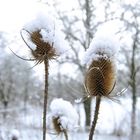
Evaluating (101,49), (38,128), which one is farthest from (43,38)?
(38,128)

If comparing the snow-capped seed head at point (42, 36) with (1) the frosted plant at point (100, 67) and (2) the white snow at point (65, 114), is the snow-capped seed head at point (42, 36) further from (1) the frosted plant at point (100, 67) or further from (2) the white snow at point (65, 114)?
(2) the white snow at point (65, 114)

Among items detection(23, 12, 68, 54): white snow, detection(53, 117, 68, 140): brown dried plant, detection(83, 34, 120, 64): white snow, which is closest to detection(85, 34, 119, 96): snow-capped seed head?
detection(83, 34, 120, 64): white snow

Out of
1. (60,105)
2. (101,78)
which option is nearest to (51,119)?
(60,105)

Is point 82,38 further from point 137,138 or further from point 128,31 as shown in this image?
point 137,138

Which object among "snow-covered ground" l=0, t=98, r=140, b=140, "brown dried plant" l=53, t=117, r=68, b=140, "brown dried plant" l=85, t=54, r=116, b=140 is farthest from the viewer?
"snow-covered ground" l=0, t=98, r=140, b=140

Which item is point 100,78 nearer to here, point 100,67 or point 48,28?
point 100,67

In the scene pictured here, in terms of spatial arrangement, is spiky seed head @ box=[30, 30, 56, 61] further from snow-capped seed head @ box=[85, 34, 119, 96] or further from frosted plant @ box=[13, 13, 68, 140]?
snow-capped seed head @ box=[85, 34, 119, 96]

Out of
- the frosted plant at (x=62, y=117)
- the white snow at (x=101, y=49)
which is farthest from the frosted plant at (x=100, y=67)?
the frosted plant at (x=62, y=117)
